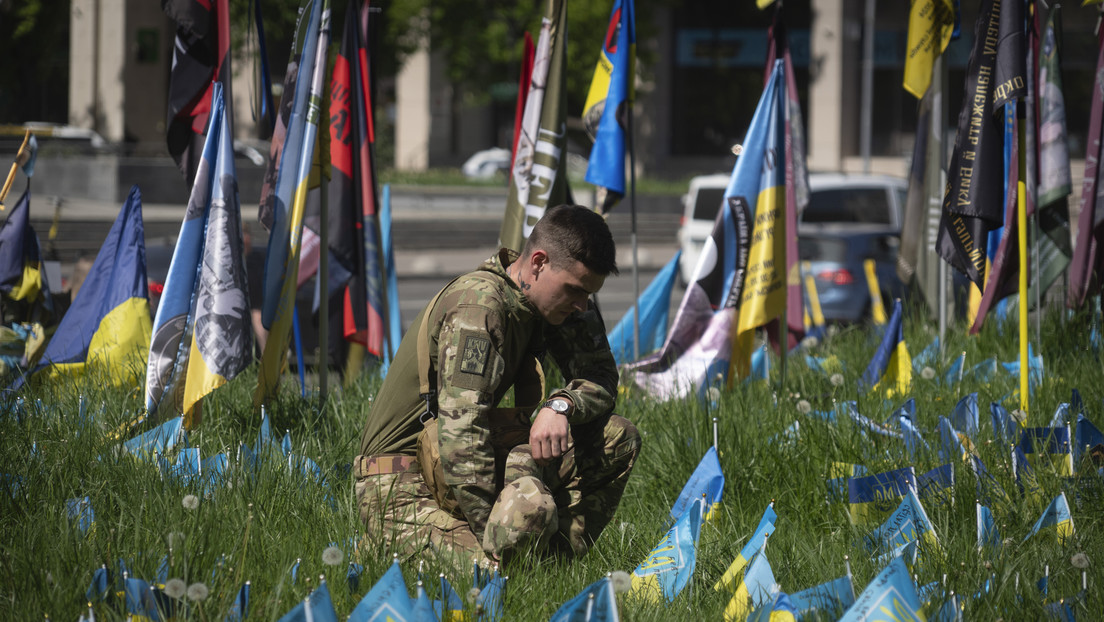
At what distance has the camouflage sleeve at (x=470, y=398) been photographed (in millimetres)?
3156

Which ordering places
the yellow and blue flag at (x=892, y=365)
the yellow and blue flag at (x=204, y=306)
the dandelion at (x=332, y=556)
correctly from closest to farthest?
the dandelion at (x=332, y=556) → the yellow and blue flag at (x=204, y=306) → the yellow and blue flag at (x=892, y=365)

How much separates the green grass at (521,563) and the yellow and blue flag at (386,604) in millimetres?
370

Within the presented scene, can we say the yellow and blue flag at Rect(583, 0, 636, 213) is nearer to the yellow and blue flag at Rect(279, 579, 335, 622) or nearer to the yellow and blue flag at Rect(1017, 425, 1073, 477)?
the yellow and blue flag at Rect(1017, 425, 1073, 477)

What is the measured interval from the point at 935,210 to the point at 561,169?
2784 mm

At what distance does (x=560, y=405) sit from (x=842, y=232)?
7.83 m

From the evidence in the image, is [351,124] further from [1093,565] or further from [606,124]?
[1093,565]

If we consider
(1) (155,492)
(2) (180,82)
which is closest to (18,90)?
(2) (180,82)

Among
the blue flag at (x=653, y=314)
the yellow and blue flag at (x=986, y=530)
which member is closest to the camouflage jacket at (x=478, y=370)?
the yellow and blue flag at (x=986, y=530)

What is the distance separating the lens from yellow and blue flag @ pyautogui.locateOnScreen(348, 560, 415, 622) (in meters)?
2.62

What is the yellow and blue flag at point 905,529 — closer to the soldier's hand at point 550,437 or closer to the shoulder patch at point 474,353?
the soldier's hand at point 550,437

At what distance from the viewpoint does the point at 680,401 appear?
17.2ft

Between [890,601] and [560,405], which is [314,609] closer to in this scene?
[560,405]

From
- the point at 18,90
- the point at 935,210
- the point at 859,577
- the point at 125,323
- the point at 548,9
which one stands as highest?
the point at 18,90

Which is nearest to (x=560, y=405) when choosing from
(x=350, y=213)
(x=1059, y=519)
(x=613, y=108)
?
(x=1059, y=519)
